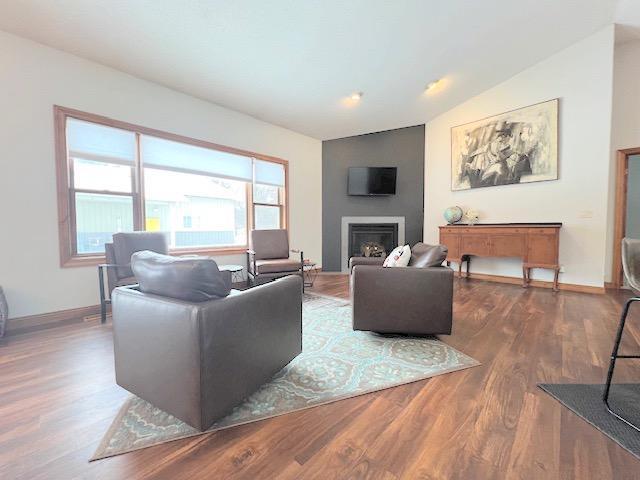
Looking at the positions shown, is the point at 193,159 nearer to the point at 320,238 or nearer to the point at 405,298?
the point at 320,238

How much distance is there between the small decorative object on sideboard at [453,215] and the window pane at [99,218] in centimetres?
501

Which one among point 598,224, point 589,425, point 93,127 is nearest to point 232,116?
point 93,127

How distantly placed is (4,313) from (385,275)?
330 centimetres

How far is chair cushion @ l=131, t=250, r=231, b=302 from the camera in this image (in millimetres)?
1312

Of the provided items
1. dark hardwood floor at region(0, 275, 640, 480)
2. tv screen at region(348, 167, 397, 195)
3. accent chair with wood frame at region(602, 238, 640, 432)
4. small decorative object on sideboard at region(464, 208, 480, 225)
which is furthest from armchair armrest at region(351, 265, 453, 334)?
tv screen at region(348, 167, 397, 195)

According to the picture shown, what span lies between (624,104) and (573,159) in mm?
1141

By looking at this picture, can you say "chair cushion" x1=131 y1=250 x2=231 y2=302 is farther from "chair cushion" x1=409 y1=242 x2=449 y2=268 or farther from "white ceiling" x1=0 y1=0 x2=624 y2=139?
"white ceiling" x1=0 y1=0 x2=624 y2=139

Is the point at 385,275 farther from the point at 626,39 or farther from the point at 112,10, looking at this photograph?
the point at 626,39

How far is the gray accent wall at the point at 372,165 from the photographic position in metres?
5.82

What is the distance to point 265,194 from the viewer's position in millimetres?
5152

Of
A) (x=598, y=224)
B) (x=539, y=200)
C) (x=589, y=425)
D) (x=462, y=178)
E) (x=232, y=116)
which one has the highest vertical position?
(x=232, y=116)

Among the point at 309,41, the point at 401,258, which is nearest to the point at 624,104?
the point at 401,258

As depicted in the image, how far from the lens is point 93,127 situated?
313cm

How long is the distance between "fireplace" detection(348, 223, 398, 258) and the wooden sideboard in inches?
45.2
